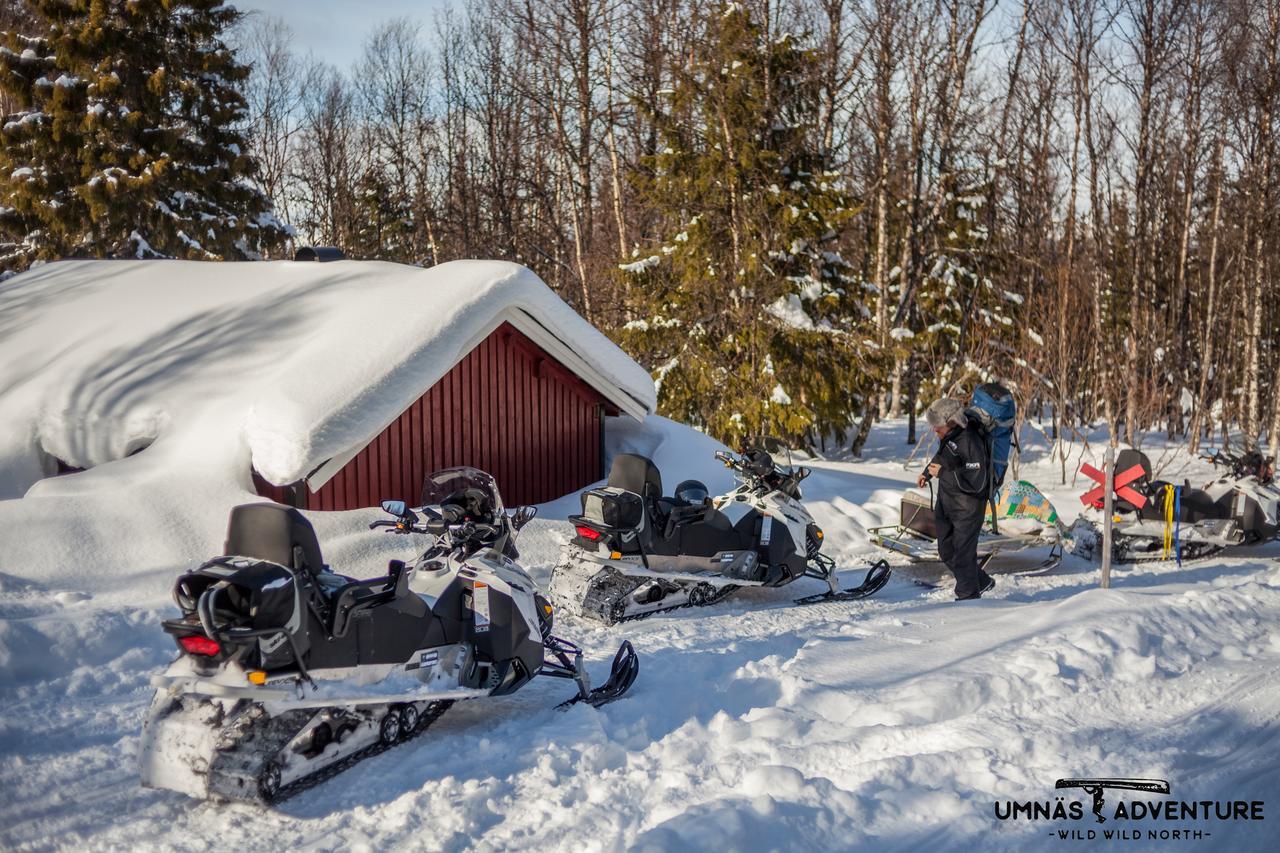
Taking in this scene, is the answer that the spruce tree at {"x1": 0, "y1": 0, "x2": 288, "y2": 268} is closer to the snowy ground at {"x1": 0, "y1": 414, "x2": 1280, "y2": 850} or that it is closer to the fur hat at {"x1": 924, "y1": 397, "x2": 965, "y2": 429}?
the snowy ground at {"x1": 0, "y1": 414, "x2": 1280, "y2": 850}

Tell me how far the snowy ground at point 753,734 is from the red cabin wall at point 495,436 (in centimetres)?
230

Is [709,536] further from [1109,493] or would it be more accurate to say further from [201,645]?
[201,645]

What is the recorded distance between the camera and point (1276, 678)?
5055 mm

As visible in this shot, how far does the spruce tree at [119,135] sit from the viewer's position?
1784 cm

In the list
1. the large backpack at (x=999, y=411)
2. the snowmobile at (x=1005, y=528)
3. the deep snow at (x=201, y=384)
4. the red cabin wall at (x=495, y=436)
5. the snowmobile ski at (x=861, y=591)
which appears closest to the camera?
the deep snow at (x=201, y=384)

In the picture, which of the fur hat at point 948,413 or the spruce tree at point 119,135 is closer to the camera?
the fur hat at point 948,413

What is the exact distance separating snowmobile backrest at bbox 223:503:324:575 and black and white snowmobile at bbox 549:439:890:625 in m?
2.91

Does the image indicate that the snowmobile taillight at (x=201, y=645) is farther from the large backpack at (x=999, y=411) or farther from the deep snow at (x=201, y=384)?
the large backpack at (x=999, y=411)

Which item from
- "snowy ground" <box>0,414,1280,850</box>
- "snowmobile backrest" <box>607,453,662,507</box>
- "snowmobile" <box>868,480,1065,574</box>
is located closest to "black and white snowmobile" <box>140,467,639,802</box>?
"snowy ground" <box>0,414,1280,850</box>

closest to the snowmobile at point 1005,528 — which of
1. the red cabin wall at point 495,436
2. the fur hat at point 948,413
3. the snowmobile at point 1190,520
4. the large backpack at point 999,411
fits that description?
the large backpack at point 999,411

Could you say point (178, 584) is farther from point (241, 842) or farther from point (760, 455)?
point (760, 455)

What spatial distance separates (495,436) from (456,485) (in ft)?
15.7

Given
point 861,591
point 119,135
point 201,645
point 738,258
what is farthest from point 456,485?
point 119,135

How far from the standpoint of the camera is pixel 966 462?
7359mm
